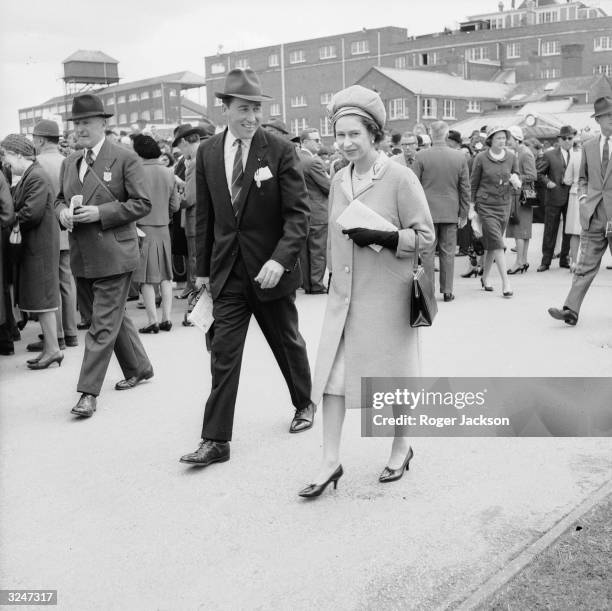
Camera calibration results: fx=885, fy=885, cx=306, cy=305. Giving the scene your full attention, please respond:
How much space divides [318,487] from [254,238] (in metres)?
1.49

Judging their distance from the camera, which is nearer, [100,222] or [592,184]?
[100,222]

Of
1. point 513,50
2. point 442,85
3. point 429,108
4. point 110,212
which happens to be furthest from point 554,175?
point 513,50

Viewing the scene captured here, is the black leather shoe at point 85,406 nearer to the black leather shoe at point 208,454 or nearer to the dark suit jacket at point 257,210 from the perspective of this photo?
the black leather shoe at point 208,454

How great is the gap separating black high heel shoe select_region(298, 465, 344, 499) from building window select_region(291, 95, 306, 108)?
81.4 meters

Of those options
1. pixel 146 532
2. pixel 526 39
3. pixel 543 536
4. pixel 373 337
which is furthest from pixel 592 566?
pixel 526 39

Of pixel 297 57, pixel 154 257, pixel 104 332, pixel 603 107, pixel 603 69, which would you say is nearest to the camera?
pixel 104 332

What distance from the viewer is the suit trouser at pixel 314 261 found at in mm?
11539

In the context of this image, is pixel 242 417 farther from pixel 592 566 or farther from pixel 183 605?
pixel 592 566

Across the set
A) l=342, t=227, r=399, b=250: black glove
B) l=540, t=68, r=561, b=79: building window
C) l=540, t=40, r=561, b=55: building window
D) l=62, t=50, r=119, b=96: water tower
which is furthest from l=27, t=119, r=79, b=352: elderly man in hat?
l=540, t=40, r=561, b=55: building window

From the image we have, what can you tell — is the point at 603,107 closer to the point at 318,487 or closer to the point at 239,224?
the point at 239,224

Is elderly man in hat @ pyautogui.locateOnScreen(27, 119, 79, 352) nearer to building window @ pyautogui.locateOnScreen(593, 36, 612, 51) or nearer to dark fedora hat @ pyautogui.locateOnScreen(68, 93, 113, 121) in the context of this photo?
dark fedora hat @ pyautogui.locateOnScreen(68, 93, 113, 121)

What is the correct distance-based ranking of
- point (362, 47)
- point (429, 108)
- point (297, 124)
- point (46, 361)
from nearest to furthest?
point (46, 361) < point (429, 108) < point (297, 124) < point (362, 47)

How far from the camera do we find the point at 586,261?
8.55m

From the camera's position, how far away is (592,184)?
871cm
